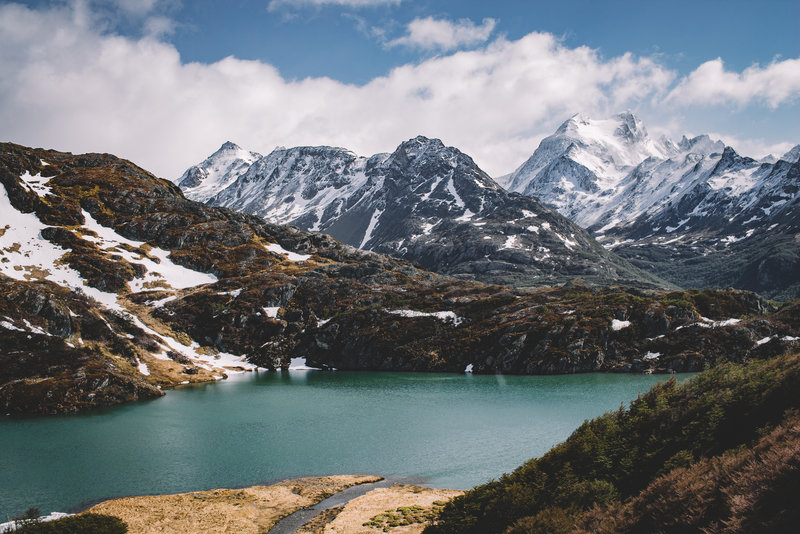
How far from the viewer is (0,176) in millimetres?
180625

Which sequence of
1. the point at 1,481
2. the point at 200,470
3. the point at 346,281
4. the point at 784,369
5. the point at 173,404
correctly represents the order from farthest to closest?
the point at 346,281 → the point at 173,404 → the point at 200,470 → the point at 1,481 → the point at 784,369

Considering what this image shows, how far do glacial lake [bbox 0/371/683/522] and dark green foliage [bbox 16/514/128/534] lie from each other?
28.8ft

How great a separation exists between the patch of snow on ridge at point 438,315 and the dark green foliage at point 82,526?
383 feet

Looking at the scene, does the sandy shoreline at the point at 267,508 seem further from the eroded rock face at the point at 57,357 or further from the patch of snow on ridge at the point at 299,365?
the patch of snow on ridge at the point at 299,365

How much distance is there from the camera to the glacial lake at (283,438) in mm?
46406

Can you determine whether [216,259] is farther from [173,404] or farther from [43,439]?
[43,439]

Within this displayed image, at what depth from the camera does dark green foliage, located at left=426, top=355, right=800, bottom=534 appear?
23.2 meters

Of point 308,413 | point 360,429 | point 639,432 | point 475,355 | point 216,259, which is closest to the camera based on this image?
point 639,432

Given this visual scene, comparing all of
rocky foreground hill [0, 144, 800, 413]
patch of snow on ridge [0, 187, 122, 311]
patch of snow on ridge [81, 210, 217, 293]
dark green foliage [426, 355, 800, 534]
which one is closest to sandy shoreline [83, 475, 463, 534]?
dark green foliage [426, 355, 800, 534]

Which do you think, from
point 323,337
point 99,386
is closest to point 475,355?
point 323,337

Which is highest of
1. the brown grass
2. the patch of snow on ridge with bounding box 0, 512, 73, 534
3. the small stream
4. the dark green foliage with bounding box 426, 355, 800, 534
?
the dark green foliage with bounding box 426, 355, 800, 534

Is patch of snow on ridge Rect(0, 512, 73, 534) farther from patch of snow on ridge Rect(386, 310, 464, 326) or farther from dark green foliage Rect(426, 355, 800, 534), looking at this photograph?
patch of snow on ridge Rect(386, 310, 464, 326)

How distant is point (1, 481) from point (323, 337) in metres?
105

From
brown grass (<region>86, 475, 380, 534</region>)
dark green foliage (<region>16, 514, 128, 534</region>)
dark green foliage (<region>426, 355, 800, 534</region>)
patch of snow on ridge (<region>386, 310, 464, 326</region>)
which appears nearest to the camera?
dark green foliage (<region>426, 355, 800, 534</region>)
